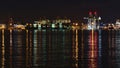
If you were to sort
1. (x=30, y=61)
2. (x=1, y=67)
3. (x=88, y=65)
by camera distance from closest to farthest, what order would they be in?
1. (x=1, y=67)
2. (x=88, y=65)
3. (x=30, y=61)

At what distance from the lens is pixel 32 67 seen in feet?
83.0

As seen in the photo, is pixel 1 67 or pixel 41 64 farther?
pixel 41 64

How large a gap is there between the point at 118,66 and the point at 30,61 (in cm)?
592

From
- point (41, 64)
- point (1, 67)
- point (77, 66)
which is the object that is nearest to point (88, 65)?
point (77, 66)

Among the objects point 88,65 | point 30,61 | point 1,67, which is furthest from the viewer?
point 30,61

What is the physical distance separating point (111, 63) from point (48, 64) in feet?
12.8

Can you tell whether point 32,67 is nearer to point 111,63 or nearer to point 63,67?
point 63,67

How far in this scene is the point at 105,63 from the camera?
2783 cm

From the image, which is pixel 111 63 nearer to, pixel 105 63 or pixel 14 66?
pixel 105 63

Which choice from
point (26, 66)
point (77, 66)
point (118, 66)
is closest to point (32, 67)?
point (26, 66)

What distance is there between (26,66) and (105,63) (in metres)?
5.11

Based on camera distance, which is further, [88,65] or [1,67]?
[88,65]

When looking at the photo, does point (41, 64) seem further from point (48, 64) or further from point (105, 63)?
point (105, 63)

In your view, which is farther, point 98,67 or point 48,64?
point 48,64
